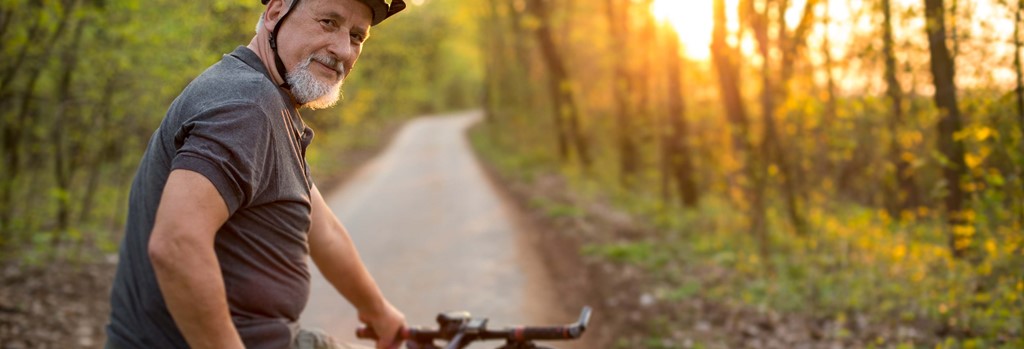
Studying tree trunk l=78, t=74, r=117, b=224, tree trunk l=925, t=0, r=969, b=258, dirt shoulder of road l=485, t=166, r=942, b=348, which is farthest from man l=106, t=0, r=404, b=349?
tree trunk l=78, t=74, r=117, b=224

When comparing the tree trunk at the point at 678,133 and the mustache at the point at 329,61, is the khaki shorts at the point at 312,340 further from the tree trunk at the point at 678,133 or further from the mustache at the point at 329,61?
the tree trunk at the point at 678,133

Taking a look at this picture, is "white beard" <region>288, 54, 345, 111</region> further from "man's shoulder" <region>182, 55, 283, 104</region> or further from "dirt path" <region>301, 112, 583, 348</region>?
"dirt path" <region>301, 112, 583, 348</region>

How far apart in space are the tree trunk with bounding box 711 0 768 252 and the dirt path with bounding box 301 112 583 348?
269 centimetres

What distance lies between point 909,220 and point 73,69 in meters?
9.17

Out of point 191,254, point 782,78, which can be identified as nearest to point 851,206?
point 782,78

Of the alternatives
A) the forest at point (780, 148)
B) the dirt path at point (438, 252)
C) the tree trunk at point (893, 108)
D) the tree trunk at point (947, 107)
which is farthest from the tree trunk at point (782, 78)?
the dirt path at point (438, 252)

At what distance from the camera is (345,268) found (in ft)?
9.07

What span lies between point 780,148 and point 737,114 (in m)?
2.02

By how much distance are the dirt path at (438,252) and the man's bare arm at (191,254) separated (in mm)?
5953

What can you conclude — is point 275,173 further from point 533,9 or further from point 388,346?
point 533,9

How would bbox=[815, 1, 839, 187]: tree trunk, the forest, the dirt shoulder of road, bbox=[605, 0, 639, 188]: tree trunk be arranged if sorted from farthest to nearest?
bbox=[605, 0, 639, 188]: tree trunk
bbox=[815, 1, 839, 187]: tree trunk
the dirt shoulder of road
the forest

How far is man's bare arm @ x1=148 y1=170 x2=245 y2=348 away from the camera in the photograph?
1.79 m

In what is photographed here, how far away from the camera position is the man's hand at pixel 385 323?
2.89 metres

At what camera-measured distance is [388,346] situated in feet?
9.70
